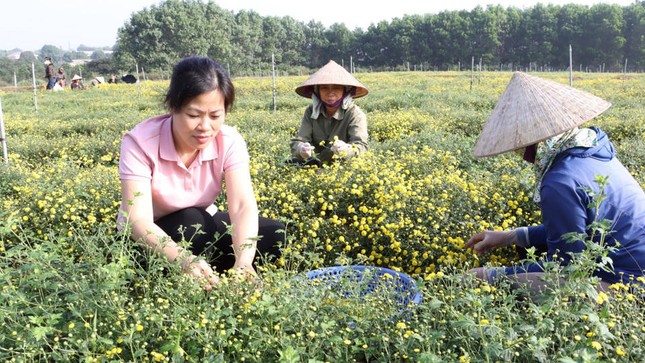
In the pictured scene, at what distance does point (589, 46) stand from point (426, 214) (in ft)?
224

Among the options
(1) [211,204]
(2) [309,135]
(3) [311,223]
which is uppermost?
(2) [309,135]

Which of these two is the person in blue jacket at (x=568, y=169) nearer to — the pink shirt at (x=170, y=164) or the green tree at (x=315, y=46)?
the pink shirt at (x=170, y=164)

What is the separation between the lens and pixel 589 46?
2453 inches

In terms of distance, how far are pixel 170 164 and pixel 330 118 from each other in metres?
1.97

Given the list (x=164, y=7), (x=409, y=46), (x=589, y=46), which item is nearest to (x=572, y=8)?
(x=589, y=46)

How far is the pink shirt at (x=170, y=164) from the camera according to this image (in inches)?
98.3

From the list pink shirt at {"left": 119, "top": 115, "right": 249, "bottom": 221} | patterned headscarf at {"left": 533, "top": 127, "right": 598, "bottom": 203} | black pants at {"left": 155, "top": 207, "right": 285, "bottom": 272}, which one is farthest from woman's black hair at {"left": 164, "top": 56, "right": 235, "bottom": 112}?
patterned headscarf at {"left": 533, "top": 127, "right": 598, "bottom": 203}

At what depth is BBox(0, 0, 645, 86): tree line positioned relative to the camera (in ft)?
180

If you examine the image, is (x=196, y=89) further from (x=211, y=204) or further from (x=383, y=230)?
(x=383, y=230)

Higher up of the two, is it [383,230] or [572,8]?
[572,8]

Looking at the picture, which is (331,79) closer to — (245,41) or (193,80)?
(193,80)

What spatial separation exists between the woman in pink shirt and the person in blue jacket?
1.09 metres

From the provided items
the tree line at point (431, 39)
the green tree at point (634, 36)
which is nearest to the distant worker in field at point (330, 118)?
the tree line at point (431, 39)

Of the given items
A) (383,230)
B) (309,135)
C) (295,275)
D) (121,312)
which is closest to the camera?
(121,312)
